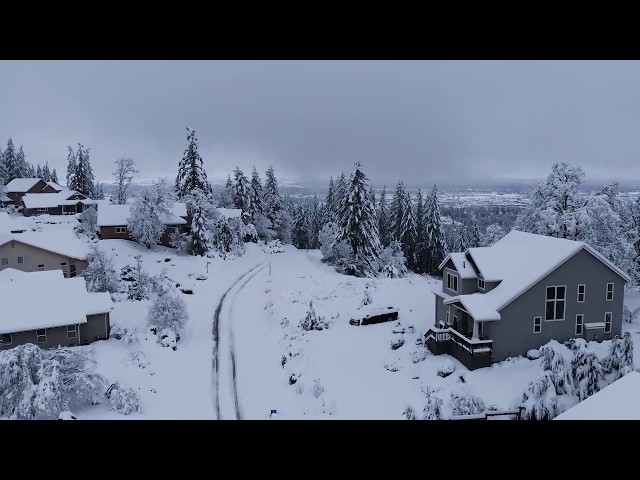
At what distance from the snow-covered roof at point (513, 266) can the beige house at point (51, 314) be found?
637 inches

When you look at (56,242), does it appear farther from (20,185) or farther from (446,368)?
(20,185)

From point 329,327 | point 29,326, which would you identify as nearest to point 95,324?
point 29,326

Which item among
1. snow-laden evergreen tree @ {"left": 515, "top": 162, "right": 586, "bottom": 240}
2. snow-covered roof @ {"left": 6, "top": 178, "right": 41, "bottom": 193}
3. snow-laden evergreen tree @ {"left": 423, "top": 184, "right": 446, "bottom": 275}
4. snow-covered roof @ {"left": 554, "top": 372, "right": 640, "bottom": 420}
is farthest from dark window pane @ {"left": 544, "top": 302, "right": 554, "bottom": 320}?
snow-covered roof @ {"left": 6, "top": 178, "right": 41, "bottom": 193}

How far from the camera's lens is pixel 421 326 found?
22.8 meters

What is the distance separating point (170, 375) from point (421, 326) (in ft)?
38.8

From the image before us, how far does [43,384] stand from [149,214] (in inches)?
1056

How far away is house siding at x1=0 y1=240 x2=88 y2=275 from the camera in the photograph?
30.8m

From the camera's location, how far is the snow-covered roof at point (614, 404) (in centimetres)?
671

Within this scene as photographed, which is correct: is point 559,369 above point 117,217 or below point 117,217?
below

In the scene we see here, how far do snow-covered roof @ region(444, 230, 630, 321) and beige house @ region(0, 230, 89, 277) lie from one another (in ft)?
84.3

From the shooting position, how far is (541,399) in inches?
546

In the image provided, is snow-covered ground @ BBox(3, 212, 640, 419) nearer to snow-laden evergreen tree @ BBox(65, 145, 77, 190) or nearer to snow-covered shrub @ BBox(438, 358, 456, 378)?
snow-covered shrub @ BBox(438, 358, 456, 378)

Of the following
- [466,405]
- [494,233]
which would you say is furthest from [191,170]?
[466,405]
